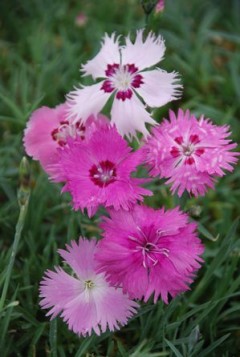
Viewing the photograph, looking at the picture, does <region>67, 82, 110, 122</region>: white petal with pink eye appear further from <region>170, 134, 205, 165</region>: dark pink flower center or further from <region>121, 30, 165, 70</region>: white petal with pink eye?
<region>170, 134, 205, 165</region>: dark pink flower center

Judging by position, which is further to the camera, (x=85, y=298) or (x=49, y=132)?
(x=49, y=132)

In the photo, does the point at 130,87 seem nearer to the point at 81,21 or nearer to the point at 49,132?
the point at 49,132

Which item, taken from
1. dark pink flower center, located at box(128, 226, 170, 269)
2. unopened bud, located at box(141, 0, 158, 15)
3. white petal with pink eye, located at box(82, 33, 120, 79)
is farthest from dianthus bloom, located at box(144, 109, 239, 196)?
unopened bud, located at box(141, 0, 158, 15)

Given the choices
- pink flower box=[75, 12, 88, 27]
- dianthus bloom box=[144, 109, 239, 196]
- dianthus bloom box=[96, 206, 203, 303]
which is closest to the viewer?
dianthus bloom box=[96, 206, 203, 303]

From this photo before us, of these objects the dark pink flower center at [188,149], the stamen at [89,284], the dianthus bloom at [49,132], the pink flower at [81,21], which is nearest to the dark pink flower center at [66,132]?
the dianthus bloom at [49,132]

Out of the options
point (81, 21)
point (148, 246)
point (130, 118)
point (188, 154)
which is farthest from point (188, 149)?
point (81, 21)

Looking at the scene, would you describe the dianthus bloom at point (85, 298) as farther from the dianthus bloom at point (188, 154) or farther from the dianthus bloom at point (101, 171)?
the dianthus bloom at point (188, 154)
